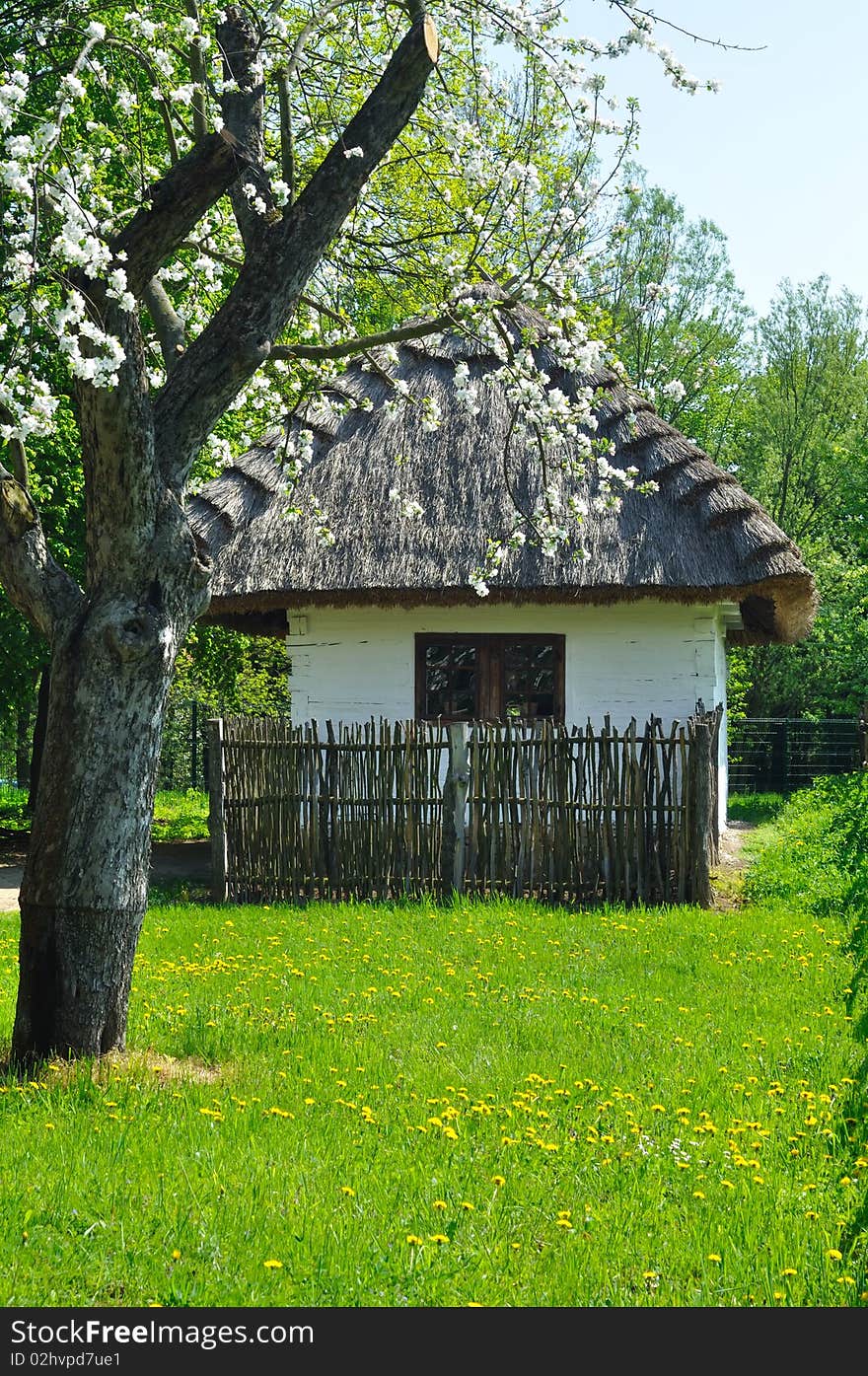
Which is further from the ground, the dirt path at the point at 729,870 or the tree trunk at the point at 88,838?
the tree trunk at the point at 88,838

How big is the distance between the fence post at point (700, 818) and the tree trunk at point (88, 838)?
17.6 ft

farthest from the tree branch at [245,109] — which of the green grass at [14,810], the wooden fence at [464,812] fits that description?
the green grass at [14,810]

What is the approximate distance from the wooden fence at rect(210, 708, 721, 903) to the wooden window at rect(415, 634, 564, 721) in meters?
2.09

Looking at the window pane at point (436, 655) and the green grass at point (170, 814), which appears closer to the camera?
the window pane at point (436, 655)

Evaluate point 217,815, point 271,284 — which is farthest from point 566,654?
point 271,284

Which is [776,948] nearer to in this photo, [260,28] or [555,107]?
[555,107]

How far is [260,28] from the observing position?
21.9 feet

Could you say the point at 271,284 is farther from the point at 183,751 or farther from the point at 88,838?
the point at 183,751

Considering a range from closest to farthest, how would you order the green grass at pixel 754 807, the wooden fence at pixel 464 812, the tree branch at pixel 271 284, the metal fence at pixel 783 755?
the tree branch at pixel 271 284
the wooden fence at pixel 464 812
the green grass at pixel 754 807
the metal fence at pixel 783 755

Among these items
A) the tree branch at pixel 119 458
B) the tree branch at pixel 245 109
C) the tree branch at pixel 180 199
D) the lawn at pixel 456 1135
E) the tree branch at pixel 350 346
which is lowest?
the lawn at pixel 456 1135

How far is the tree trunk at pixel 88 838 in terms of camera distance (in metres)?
5.32

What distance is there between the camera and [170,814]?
67.7 feet

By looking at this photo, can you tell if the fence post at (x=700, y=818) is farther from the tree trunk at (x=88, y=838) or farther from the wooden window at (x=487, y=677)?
the tree trunk at (x=88, y=838)

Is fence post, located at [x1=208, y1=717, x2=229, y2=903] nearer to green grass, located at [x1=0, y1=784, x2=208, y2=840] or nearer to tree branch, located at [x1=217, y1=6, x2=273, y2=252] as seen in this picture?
green grass, located at [x1=0, y1=784, x2=208, y2=840]
